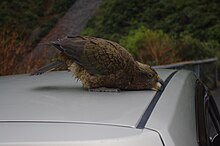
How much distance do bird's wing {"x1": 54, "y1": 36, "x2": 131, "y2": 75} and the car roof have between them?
0.14 m

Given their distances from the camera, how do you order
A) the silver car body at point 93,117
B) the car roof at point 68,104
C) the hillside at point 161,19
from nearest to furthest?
the silver car body at point 93,117
the car roof at point 68,104
the hillside at point 161,19

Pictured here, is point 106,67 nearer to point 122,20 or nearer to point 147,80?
point 147,80

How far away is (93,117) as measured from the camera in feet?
7.01

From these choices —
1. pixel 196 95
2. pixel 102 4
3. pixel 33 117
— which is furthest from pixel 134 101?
pixel 102 4

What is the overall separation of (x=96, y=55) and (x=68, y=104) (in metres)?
0.53

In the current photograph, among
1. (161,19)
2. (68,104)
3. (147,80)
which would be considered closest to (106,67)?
(147,80)

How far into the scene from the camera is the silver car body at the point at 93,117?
192cm

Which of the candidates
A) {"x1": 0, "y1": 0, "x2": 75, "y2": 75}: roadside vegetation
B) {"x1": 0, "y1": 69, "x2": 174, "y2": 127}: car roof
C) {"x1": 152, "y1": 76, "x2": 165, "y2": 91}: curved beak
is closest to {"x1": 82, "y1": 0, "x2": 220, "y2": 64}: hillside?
{"x1": 0, "y1": 0, "x2": 75, "y2": 75}: roadside vegetation

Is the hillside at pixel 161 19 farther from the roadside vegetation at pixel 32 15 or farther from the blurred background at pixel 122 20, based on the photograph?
the roadside vegetation at pixel 32 15

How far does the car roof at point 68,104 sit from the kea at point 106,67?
0.07 m

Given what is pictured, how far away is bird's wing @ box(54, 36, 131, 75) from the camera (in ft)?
9.36

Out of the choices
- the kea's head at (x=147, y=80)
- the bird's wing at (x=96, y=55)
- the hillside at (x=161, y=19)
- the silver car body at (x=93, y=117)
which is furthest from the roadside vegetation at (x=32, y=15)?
the silver car body at (x=93, y=117)

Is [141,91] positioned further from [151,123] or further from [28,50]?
[28,50]

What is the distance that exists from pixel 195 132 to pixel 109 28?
1936 cm
